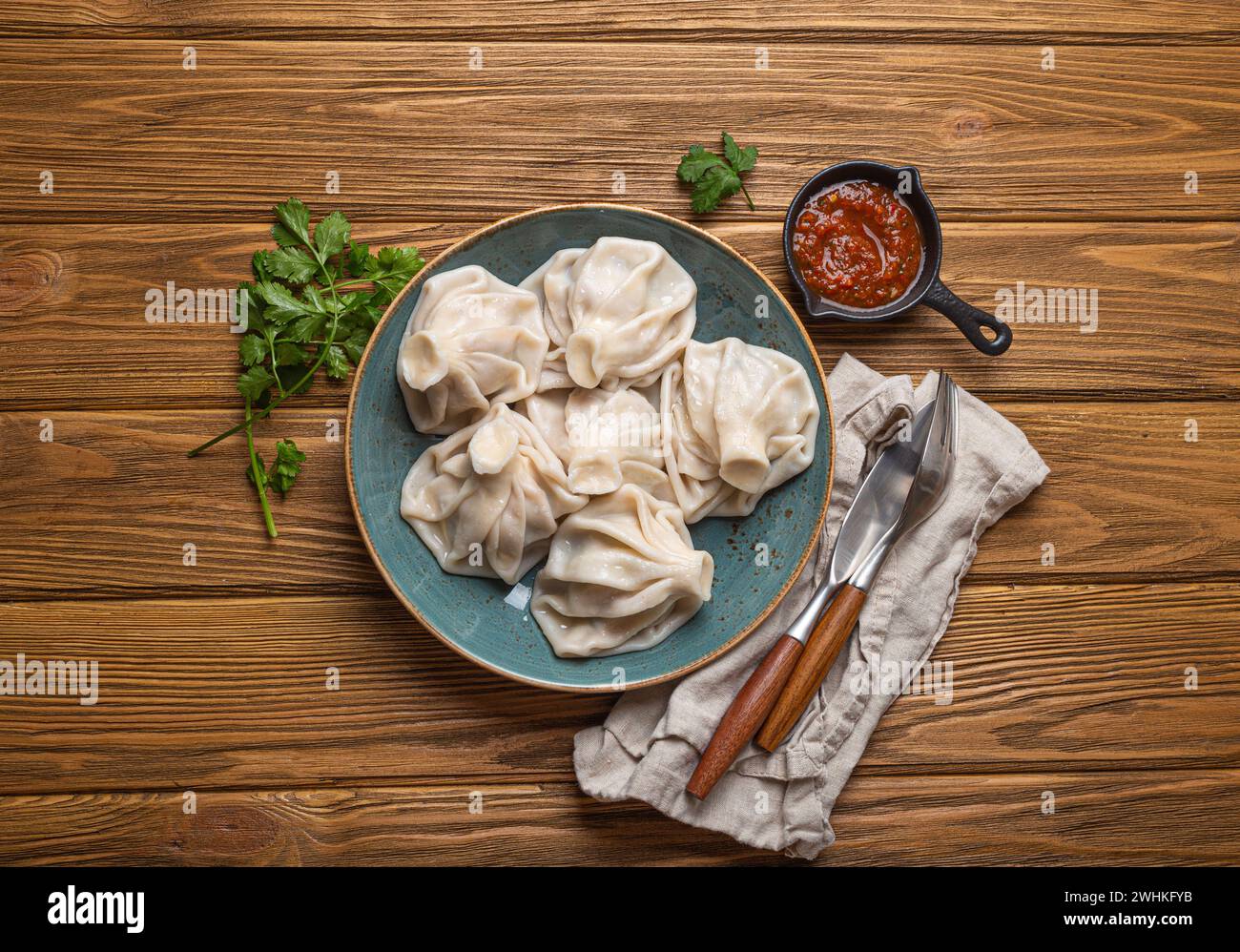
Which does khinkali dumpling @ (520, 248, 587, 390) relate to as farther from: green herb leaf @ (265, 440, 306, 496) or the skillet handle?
the skillet handle

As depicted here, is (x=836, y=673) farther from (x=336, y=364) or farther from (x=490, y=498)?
(x=336, y=364)

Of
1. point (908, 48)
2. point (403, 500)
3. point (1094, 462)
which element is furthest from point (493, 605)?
point (908, 48)

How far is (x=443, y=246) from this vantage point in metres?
2.96

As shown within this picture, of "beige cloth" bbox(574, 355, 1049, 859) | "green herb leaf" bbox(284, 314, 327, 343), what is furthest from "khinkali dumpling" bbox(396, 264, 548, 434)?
"beige cloth" bbox(574, 355, 1049, 859)

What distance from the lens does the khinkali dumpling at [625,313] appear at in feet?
9.02

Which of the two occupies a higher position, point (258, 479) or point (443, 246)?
point (443, 246)

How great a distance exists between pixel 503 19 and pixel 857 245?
1.35 metres

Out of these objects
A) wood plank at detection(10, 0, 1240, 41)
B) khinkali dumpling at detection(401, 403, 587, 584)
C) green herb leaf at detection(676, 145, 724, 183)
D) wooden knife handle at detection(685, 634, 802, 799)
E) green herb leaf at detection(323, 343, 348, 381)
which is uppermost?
wood plank at detection(10, 0, 1240, 41)

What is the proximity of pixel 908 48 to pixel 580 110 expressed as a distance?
110 cm

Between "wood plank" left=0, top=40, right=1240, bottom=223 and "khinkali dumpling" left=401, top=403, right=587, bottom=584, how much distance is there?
2.54 ft

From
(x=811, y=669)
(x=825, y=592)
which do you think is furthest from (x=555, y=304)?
(x=811, y=669)

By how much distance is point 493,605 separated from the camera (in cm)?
284

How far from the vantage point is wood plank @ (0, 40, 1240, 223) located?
2.94 meters

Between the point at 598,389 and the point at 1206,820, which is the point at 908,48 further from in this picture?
the point at 1206,820
